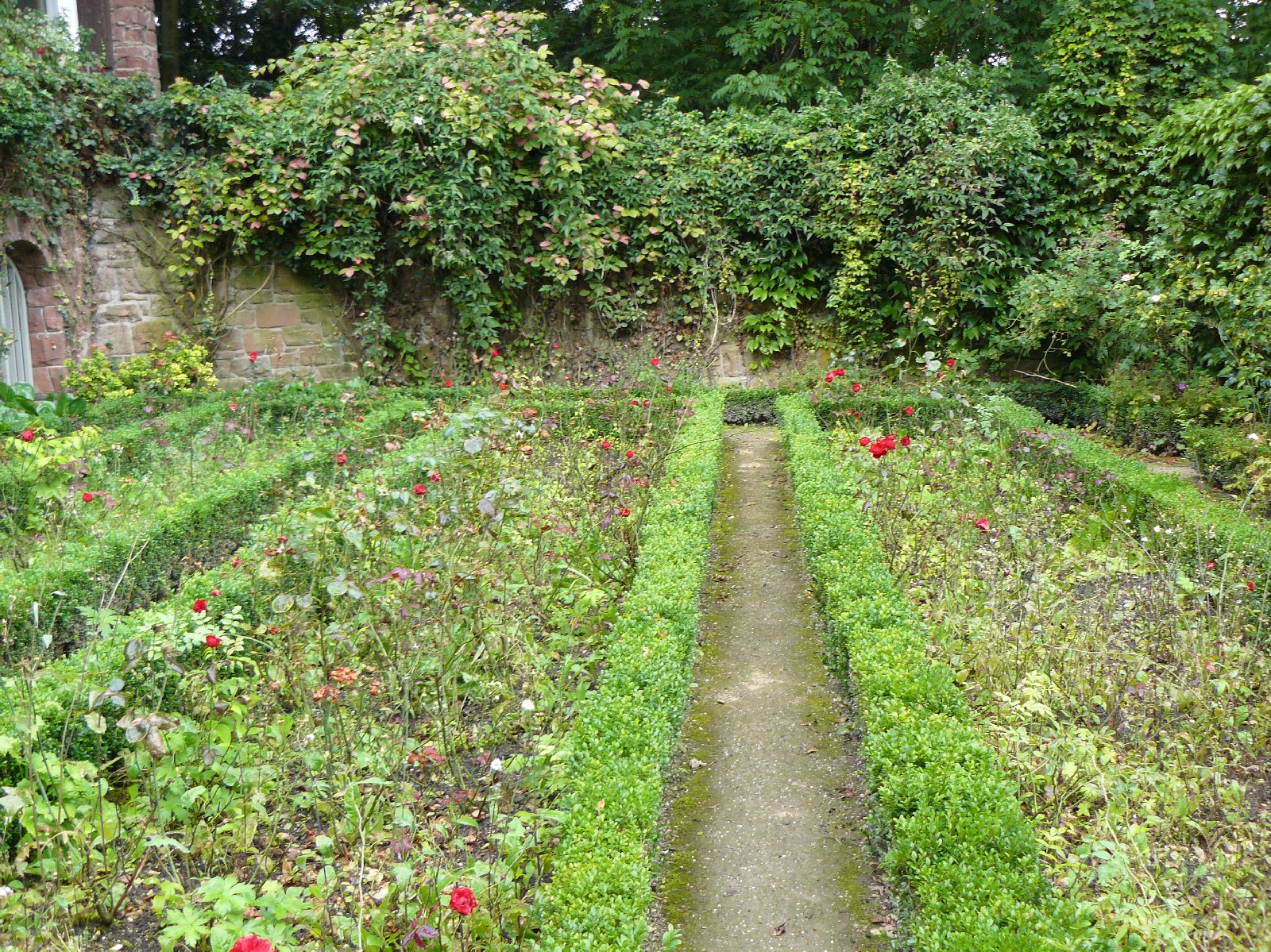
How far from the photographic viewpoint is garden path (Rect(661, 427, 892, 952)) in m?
2.60

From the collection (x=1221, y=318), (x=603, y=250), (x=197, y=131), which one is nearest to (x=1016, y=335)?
(x=1221, y=318)

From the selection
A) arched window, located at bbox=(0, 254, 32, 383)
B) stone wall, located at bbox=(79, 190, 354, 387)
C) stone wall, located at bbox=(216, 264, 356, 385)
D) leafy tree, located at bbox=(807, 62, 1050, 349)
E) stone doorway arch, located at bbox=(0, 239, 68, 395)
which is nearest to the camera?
arched window, located at bbox=(0, 254, 32, 383)

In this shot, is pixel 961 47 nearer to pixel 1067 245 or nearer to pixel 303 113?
pixel 1067 245

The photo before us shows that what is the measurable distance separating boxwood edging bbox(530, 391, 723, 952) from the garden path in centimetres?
22

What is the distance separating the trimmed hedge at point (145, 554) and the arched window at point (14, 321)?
3928 mm

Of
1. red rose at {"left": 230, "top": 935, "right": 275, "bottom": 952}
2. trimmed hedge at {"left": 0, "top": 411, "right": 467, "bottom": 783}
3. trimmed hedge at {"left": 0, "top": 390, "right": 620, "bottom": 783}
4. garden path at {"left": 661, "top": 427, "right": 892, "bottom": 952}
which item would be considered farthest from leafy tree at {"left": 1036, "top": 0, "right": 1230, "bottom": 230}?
red rose at {"left": 230, "top": 935, "right": 275, "bottom": 952}

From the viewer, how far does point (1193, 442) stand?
625 centimetres

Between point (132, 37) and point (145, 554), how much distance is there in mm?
7138

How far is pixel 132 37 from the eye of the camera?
9195 millimetres

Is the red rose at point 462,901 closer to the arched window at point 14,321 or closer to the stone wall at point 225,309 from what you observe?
the stone wall at point 225,309

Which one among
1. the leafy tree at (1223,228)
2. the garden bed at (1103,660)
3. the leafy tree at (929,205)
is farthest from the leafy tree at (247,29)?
the garden bed at (1103,660)

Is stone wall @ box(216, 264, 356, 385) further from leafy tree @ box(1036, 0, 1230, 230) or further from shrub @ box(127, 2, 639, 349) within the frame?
leafy tree @ box(1036, 0, 1230, 230)

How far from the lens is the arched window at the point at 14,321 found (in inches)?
327

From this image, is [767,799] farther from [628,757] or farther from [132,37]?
[132,37]
